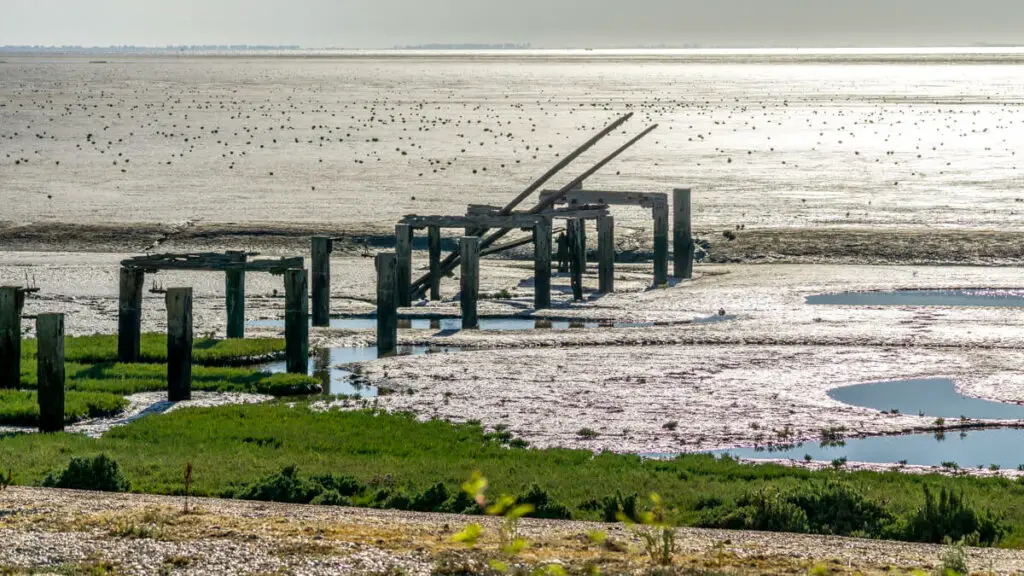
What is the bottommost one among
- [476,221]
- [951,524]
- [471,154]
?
[951,524]

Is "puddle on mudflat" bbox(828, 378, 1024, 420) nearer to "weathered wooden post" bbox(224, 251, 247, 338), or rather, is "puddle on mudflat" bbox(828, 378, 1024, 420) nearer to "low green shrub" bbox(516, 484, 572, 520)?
"low green shrub" bbox(516, 484, 572, 520)

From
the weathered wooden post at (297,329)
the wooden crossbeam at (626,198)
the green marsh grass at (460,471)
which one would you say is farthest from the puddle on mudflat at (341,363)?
the wooden crossbeam at (626,198)

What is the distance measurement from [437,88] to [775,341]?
10536cm

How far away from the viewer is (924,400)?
2041cm

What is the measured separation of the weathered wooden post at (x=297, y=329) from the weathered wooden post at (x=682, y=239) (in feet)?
38.8

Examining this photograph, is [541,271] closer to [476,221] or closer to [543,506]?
[476,221]

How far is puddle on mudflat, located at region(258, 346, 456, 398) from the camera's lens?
21344 millimetres

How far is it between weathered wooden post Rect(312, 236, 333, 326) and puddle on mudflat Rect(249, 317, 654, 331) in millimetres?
391

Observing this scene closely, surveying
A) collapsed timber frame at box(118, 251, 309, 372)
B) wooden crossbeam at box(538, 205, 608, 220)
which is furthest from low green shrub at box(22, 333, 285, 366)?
wooden crossbeam at box(538, 205, 608, 220)

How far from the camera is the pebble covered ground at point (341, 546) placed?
11.4 meters

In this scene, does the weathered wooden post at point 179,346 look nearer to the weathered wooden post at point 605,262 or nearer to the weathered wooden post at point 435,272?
the weathered wooden post at point 435,272

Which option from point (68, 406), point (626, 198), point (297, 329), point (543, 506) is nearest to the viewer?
point (543, 506)

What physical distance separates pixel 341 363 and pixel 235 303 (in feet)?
8.40

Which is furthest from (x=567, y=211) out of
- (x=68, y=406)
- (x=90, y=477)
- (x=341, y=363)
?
(x=90, y=477)
